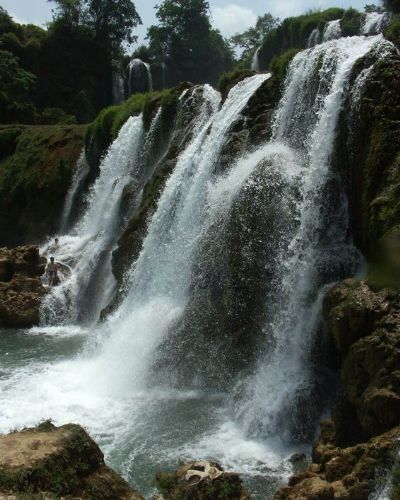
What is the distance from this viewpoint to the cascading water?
952cm

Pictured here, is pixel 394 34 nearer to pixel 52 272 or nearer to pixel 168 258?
pixel 168 258

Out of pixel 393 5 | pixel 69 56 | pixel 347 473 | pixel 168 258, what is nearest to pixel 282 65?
pixel 168 258

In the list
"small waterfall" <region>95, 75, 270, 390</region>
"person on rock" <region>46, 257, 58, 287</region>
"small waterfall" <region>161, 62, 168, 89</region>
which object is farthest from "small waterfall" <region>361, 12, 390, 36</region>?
"small waterfall" <region>161, 62, 168, 89</region>

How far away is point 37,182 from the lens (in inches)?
1016

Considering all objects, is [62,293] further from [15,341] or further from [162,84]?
[162,84]

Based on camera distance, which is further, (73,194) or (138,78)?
(138,78)

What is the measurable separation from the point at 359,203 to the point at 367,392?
3840 mm

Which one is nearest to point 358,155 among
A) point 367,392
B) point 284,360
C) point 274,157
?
point 274,157

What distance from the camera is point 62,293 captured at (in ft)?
59.8

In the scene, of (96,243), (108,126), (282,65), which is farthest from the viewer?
(108,126)

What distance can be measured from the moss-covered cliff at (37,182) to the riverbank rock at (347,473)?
1879cm

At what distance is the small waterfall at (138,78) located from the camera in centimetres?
4069

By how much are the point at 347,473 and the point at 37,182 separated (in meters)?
21.4

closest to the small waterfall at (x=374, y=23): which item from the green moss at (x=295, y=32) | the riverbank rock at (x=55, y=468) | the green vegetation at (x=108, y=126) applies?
the green moss at (x=295, y=32)
